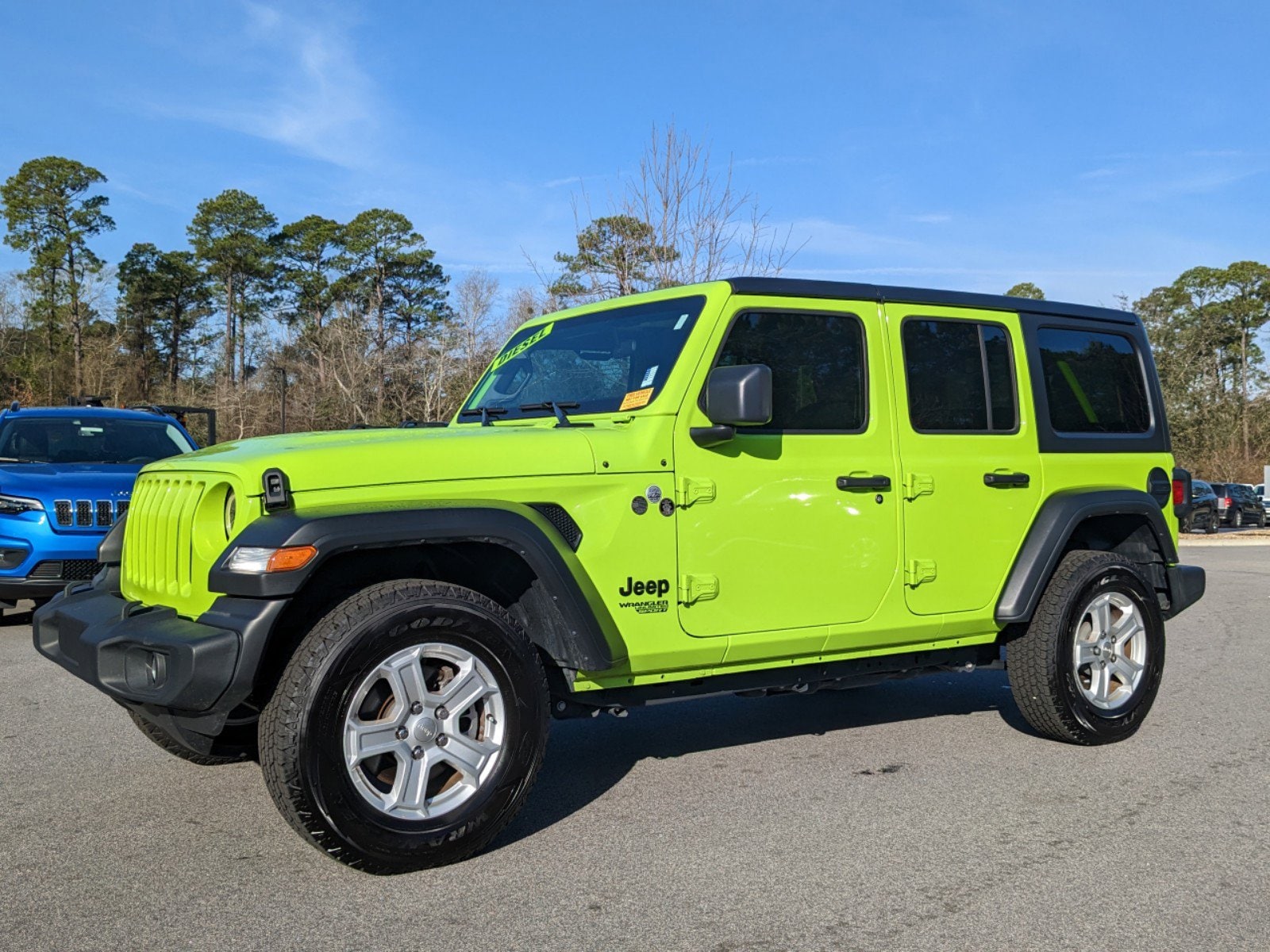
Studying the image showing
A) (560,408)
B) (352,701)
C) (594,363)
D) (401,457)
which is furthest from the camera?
(594,363)

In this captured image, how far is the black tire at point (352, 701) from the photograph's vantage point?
3.47 m

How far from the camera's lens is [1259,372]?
63750 mm

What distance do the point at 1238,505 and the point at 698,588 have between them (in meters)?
35.4

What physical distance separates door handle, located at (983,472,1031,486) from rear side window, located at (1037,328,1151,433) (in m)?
0.38

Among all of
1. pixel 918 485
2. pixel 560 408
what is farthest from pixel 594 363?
pixel 918 485

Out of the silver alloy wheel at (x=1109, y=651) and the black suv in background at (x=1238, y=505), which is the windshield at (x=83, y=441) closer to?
the silver alloy wheel at (x=1109, y=651)

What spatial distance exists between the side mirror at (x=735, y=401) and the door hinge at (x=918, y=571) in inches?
41.1

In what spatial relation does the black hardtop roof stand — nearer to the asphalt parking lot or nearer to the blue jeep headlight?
the asphalt parking lot

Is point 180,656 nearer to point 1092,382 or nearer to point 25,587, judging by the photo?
point 1092,382

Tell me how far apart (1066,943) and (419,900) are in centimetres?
185

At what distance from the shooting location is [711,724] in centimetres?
592

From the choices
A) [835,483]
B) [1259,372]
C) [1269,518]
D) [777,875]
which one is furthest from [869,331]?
[1259,372]

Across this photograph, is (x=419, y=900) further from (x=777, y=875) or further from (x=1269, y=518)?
(x=1269, y=518)

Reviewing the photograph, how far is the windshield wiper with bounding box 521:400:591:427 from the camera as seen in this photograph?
14.8ft
